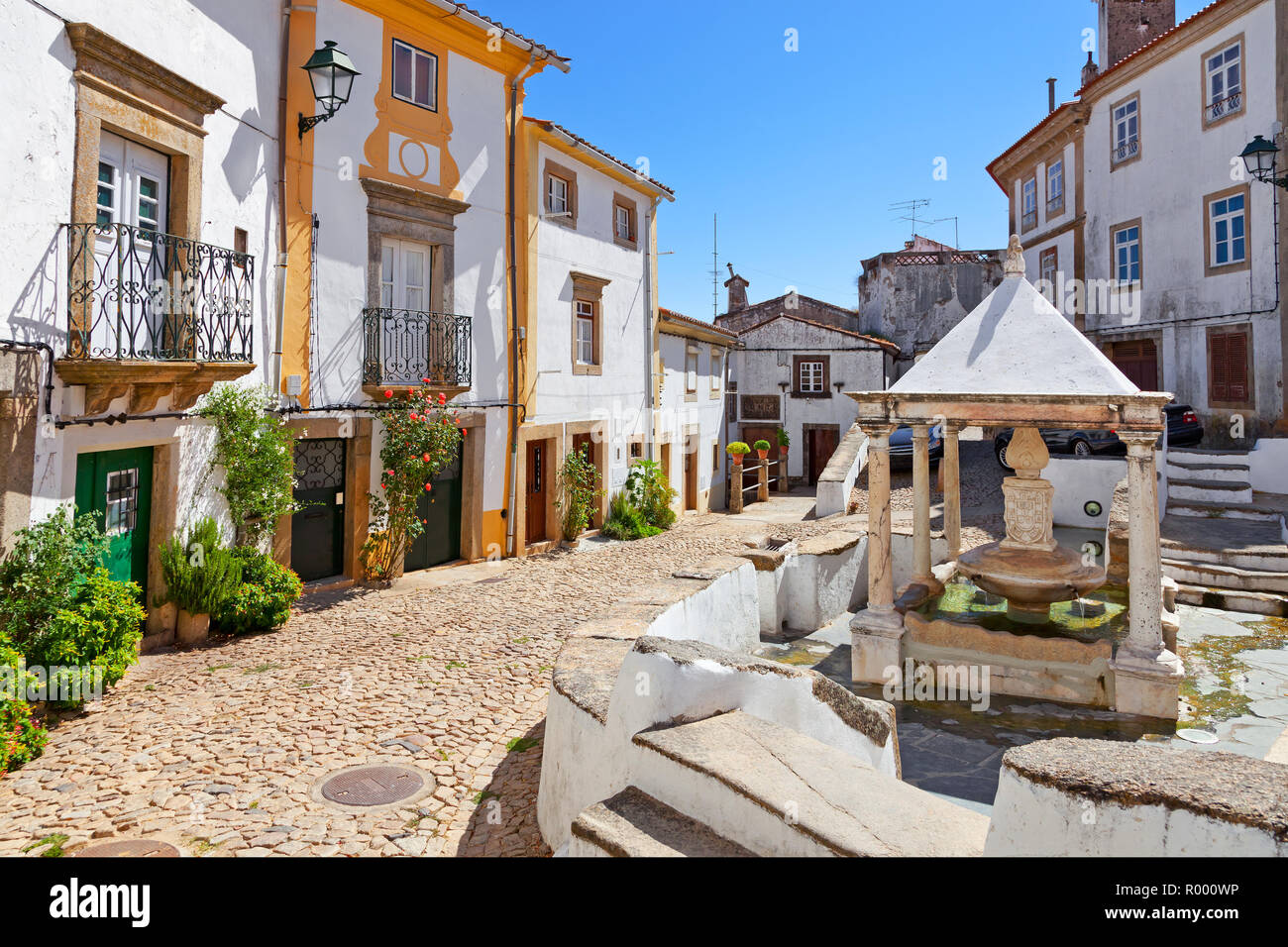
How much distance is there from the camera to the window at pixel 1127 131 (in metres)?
21.8

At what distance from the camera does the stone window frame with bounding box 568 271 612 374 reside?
1712 cm

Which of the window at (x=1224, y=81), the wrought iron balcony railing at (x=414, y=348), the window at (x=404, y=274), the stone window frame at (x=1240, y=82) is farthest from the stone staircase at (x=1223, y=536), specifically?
the window at (x=404, y=274)

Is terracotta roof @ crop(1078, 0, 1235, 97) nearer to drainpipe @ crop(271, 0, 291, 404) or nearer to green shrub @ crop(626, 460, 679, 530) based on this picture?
green shrub @ crop(626, 460, 679, 530)

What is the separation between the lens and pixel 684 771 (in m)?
3.47

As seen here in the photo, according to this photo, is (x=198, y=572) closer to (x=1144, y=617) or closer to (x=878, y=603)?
(x=878, y=603)

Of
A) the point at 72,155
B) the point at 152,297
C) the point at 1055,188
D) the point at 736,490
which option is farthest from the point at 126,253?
the point at 1055,188

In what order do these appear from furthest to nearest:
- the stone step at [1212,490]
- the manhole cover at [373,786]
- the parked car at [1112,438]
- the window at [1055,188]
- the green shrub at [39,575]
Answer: the window at [1055,188] < the parked car at [1112,438] < the stone step at [1212,490] < the green shrub at [39,575] < the manhole cover at [373,786]

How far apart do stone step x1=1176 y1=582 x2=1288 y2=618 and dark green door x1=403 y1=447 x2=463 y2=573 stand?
37.5 feet

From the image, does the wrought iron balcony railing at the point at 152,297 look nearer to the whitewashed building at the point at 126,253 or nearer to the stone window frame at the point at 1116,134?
the whitewashed building at the point at 126,253

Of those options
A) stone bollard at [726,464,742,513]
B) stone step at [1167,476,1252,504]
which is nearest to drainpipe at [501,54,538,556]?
stone bollard at [726,464,742,513]

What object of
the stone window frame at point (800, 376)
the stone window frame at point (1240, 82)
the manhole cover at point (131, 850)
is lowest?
the manhole cover at point (131, 850)

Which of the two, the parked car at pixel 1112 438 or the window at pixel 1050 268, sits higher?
the window at pixel 1050 268

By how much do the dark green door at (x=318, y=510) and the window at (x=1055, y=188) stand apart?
24.4m
